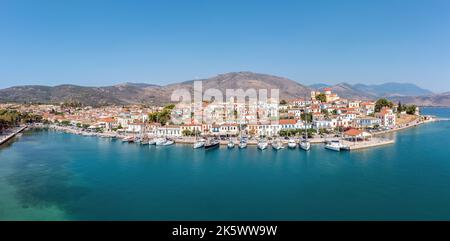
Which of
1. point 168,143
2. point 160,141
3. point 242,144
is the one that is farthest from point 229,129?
point 160,141

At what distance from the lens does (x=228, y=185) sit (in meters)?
11.2

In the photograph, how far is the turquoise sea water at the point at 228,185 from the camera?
8625 millimetres

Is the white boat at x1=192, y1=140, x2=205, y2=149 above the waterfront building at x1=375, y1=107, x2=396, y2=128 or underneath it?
underneath

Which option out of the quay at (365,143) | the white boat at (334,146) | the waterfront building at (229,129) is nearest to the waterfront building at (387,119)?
the quay at (365,143)

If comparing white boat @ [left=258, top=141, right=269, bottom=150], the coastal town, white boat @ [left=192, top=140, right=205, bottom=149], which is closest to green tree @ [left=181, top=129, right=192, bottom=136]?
the coastal town

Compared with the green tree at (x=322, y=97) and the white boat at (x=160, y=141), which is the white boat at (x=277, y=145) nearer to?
the white boat at (x=160, y=141)

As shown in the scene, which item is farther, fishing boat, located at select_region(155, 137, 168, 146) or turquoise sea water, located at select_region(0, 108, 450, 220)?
fishing boat, located at select_region(155, 137, 168, 146)

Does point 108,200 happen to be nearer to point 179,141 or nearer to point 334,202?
point 334,202

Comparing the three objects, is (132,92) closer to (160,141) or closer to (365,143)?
(160,141)

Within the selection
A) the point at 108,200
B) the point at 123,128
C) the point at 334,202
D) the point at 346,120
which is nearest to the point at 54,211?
the point at 108,200

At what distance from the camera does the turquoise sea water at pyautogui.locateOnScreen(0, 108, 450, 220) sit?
8.62m

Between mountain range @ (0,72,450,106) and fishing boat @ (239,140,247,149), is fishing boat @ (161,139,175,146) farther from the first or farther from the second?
mountain range @ (0,72,450,106)

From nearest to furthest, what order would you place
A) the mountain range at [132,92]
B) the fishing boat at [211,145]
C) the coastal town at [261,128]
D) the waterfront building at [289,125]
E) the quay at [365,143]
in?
the quay at [365,143]
the fishing boat at [211,145]
the coastal town at [261,128]
the waterfront building at [289,125]
the mountain range at [132,92]

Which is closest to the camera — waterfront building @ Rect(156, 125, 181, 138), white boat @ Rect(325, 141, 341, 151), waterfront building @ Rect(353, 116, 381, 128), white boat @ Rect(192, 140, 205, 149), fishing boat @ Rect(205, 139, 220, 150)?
white boat @ Rect(325, 141, 341, 151)
